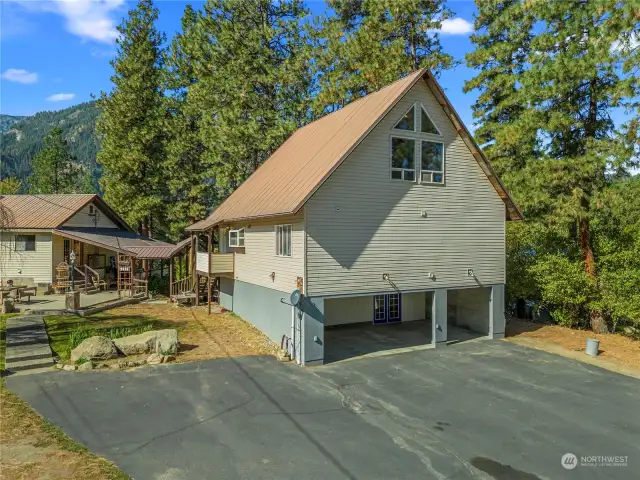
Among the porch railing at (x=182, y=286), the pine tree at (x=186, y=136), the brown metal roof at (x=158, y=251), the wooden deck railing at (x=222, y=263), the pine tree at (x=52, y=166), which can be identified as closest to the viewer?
the wooden deck railing at (x=222, y=263)

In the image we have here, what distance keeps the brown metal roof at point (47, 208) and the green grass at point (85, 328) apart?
33.6 ft

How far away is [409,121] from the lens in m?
15.2

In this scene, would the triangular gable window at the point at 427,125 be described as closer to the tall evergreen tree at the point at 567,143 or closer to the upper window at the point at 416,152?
the upper window at the point at 416,152

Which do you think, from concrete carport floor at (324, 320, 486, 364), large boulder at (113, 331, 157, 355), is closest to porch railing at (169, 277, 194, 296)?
concrete carport floor at (324, 320, 486, 364)

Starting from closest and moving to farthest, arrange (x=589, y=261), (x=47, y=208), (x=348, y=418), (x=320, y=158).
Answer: (x=348, y=418) < (x=320, y=158) < (x=589, y=261) < (x=47, y=208)

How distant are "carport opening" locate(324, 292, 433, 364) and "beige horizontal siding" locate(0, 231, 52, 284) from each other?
1886cm

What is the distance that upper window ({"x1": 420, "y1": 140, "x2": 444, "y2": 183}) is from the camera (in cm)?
1555

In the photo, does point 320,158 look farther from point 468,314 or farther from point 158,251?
point 158,251

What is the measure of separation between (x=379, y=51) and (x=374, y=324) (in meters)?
18.2

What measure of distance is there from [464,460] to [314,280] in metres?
6.94

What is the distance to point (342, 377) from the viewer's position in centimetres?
1249

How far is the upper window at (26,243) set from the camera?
26.3 meters

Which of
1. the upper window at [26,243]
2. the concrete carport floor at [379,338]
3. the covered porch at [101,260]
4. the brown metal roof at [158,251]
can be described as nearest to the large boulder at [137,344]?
the concrete carport floor at [379,338]

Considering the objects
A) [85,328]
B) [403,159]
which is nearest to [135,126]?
[85,328]
